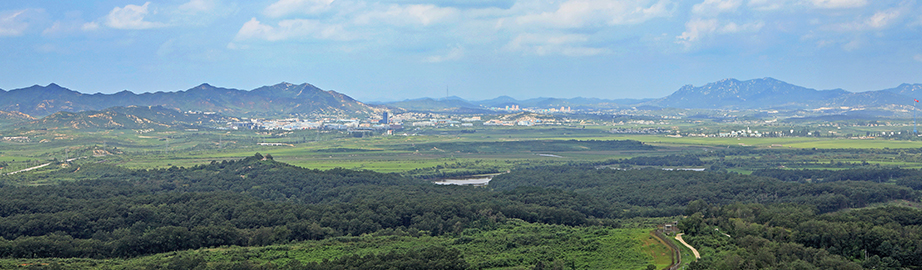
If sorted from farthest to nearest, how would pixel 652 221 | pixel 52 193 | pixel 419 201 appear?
pixel 52 193
pixel 419 201
pixel 652 221

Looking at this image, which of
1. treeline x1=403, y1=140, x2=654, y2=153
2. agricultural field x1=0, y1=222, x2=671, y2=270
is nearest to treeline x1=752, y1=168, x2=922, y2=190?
treeline x1=403, y1=140, x2=654, y2=153

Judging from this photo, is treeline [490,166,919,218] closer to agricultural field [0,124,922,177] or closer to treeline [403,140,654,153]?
agricultural field [0,124,922,177]

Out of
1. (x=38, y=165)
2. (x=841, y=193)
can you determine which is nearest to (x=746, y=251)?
(x=841, y=193)

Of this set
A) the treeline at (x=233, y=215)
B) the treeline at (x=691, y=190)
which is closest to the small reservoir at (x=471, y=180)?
the treeline at (x=691, y=190)

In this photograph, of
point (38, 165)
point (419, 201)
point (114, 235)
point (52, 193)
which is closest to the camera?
point (114, 235)

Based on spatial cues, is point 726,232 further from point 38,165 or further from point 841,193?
point 38,165

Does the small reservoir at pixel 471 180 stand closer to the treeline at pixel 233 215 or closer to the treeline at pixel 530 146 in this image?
the treeline at pixel 233 215
